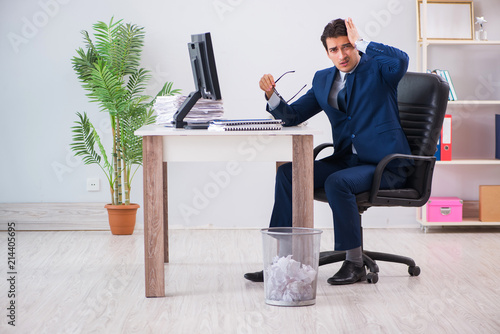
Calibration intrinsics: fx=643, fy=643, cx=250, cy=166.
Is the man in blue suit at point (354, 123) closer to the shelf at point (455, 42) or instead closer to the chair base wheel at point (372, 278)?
the chair base wheel at point (372, 278)

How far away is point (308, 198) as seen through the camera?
286 cm

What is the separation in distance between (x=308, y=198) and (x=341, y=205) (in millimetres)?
202

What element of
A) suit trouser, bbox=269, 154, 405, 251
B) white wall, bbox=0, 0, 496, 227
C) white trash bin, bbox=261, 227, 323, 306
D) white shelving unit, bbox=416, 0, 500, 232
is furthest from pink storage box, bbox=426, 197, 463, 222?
white trash bin, bbox=261, 227, 323, 306

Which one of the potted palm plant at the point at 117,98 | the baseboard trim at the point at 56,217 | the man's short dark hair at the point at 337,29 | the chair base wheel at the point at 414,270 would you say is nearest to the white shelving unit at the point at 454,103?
the chair base wheel at the point at 414,270

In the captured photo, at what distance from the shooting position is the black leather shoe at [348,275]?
3.10 meters

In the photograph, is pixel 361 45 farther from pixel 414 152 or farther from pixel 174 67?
pixel 174 67

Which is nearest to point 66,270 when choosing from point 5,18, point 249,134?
point 249,134

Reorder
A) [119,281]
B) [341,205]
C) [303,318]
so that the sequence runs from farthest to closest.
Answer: [119,281]
[341,205]
[303,318]

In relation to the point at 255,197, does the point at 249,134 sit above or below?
above

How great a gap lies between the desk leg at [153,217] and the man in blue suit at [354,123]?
0.53 m

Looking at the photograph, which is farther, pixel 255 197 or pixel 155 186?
pixel 255 197

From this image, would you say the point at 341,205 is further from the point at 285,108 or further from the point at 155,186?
the point at 155,186

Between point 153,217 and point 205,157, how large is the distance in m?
0.35

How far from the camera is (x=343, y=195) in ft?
9.75
